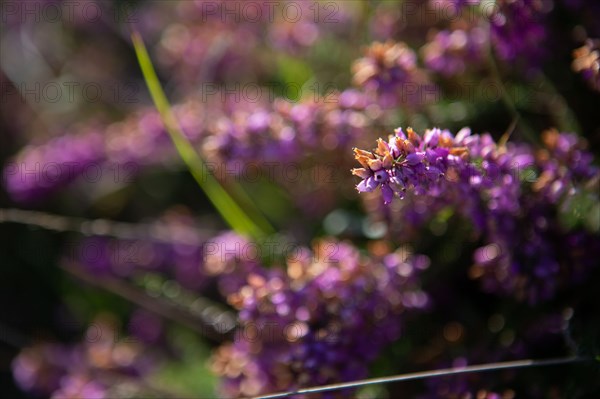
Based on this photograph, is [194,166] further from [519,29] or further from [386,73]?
[519,29]

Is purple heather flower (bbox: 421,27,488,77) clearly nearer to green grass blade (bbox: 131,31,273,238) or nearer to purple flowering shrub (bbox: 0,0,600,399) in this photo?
purple flowering shrub (bbox: 0,0,600,399)

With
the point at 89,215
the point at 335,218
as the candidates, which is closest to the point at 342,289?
the point at 335,218

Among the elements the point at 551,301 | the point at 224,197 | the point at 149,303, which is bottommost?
the point at 551,301

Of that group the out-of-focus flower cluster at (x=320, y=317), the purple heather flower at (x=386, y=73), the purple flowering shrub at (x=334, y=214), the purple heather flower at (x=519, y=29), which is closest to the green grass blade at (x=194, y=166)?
the purple flowering shrub at (x=334, y=214)

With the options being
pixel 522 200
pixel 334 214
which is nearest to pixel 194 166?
pixel 334 214

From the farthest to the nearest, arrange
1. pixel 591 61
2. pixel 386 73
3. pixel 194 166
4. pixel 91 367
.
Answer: pixel 91 367, pixel 194 166, pixel 386 73, pixel 591 61

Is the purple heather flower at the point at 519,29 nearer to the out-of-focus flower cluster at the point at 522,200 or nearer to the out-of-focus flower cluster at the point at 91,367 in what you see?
the out-of-focus flower cluster at the point at 522,200

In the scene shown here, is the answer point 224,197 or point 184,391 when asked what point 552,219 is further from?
point 184,391

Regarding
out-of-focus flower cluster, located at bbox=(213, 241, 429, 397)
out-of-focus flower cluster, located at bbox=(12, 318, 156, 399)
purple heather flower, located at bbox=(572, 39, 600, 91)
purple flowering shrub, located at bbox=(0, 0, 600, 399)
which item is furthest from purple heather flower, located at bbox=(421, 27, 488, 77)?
out-of-focus flower cluster, located at bbox=(12, 318, 156, 399)
